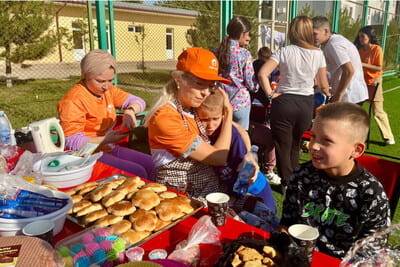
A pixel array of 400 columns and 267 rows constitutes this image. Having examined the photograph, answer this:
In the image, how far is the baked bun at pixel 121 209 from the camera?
143cm

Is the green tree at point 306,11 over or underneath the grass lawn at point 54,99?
over

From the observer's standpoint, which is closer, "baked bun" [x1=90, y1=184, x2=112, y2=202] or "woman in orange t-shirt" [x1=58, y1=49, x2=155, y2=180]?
"baked bun" [x1=90, y1=184, x2=112, y2=202]

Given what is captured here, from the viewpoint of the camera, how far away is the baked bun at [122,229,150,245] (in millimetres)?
1258

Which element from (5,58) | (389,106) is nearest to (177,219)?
(389,106)

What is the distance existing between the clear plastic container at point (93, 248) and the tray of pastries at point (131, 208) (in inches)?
3.7

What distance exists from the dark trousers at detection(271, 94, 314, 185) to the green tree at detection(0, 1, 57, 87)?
29.3 ft

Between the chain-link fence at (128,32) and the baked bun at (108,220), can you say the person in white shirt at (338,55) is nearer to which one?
the baked bun at (108,220)

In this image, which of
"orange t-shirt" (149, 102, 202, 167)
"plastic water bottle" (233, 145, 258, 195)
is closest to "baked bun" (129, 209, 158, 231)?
"orange t-shirt" (149, 102, 202, 167)

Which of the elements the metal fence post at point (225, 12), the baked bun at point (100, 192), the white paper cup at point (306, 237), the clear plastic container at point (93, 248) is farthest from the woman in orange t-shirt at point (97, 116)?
the metal fence post at point (225, 12)

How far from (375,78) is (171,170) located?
245 inches

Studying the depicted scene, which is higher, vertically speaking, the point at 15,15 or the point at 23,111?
the point at 15,15

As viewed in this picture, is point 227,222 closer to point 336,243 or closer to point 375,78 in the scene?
point 336,243

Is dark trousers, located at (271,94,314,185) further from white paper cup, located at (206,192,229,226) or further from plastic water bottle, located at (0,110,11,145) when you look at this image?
plastic water bottle, located at (0,110,11,145)

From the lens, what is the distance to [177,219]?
1.44 m
